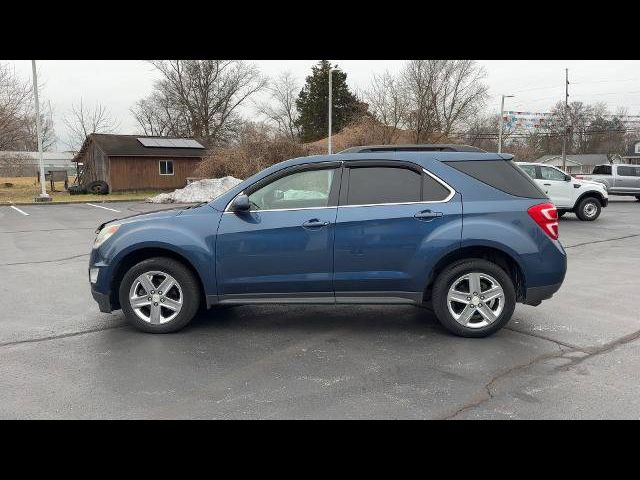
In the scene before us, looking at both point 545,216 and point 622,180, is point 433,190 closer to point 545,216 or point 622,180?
point 545,216

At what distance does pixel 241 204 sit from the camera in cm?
473

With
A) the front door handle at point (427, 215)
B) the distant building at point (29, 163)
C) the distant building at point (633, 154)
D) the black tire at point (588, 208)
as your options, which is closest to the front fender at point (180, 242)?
the front door handle at point (427, 215)

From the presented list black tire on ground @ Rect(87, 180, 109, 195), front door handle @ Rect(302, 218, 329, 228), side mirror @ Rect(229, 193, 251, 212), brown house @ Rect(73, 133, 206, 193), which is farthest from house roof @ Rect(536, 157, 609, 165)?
side mirror @ Rect(229, 193, 251, 212)

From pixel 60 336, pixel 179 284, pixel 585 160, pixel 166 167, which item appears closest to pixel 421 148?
pixel 179 284

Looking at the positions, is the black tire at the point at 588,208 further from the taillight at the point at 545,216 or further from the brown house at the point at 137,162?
the brown house at the point at 137,162

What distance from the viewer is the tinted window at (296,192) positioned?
16.1ft

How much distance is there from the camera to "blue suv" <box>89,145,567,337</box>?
4684 mm

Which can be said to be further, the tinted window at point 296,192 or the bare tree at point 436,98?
the bare tree at point 436,98

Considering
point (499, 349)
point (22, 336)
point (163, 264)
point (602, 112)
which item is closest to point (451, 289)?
point (499, 349)

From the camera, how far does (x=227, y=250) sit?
188 inches

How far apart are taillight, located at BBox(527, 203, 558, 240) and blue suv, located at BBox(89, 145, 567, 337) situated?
10 millimetres

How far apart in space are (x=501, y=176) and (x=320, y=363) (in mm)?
2534
